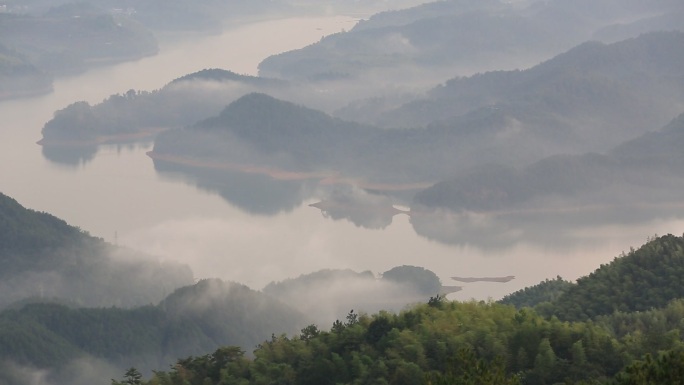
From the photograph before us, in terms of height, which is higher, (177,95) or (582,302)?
(177,95)

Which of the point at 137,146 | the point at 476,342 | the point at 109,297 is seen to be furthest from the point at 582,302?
the point at 137,146

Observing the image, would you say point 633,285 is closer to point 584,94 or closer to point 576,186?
point 576,186

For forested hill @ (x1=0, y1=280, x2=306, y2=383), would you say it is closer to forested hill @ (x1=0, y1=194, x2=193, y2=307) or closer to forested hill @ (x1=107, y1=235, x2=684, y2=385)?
forested hill @ (x1=0, y1=194, x2=193, y2=307)

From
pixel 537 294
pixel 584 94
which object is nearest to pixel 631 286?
pixel 537 294

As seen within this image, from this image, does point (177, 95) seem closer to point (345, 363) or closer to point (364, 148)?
point (364, 148)

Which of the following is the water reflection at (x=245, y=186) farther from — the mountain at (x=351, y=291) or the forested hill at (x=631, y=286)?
the forested hill at (x=631, y=286)

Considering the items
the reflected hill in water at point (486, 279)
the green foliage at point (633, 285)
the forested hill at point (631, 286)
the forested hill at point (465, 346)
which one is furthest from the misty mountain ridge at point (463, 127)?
the forested hill at point (465, 346)
